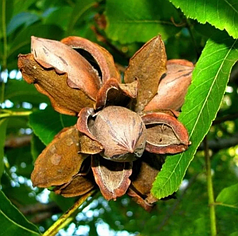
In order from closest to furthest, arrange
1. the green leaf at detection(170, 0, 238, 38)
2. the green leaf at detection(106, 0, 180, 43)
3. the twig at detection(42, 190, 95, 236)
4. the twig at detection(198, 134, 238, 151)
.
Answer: the green leaf at detection(170, 0, 238, 38), the twig at detection(42, 190, 95, 236), the green leaf at detection(106, 0, 180, 43), the twig at detection(198, 134, 238, 151)

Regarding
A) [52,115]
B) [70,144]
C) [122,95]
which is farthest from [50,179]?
[52,115]

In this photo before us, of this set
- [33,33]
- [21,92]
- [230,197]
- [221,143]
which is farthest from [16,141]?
[230,197]

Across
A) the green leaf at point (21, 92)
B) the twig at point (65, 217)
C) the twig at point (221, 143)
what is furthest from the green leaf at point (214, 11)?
the twig at point (221, 143)

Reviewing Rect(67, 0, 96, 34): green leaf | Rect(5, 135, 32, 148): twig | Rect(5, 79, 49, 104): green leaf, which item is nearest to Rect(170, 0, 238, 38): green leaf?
Rect(5, 79, 49, 104): green leaf

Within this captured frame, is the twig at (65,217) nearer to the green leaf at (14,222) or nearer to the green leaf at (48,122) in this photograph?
the green leaf at (14,222)

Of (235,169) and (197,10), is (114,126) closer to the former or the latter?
(197,10)

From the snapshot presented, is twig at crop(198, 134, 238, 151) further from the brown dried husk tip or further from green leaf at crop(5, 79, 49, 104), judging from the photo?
the brown dried husk tip
